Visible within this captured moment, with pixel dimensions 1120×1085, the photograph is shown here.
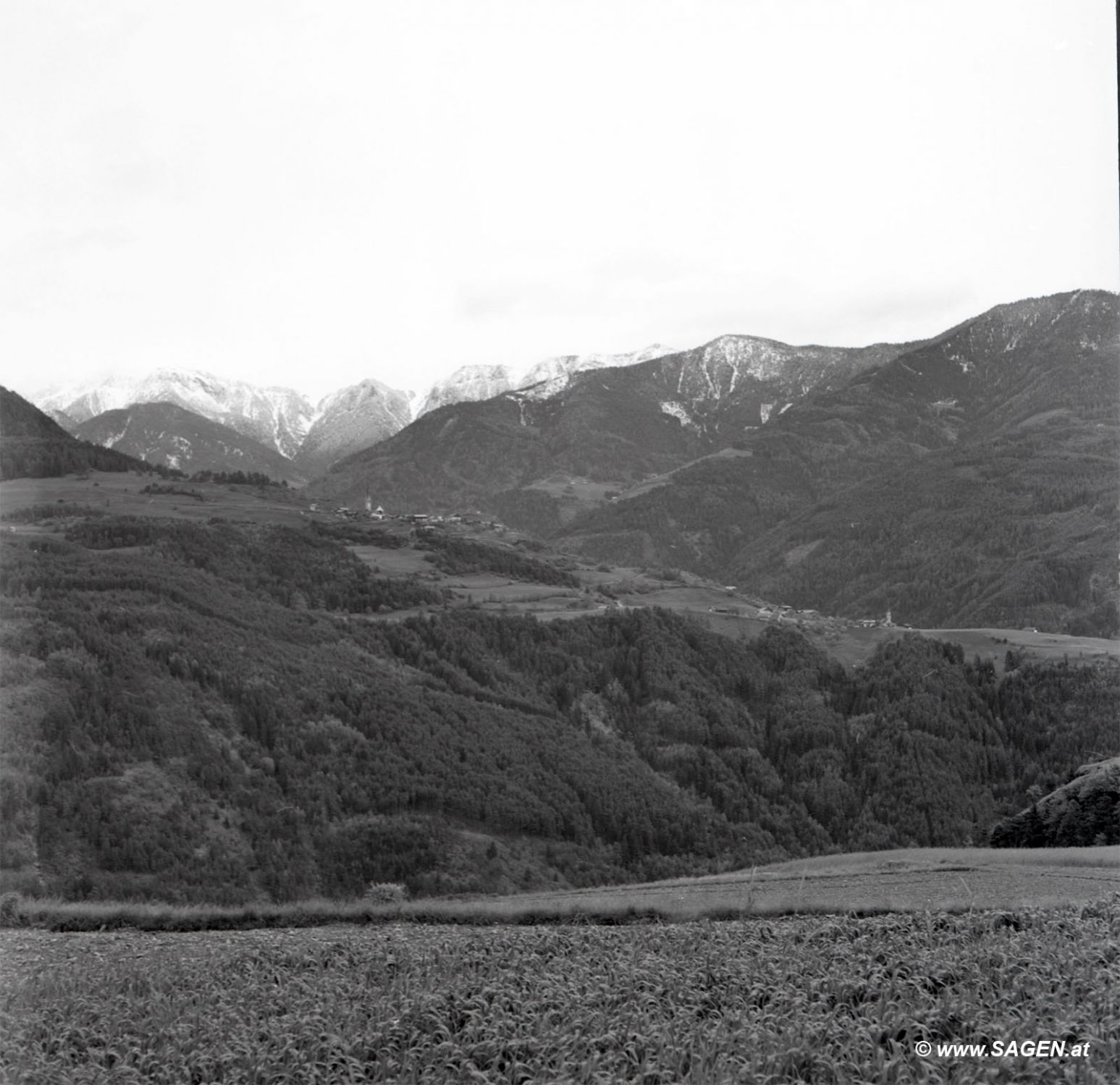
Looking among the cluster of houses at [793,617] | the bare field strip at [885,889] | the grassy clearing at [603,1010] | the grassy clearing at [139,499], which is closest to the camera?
the grassy clearing at [603,1010]

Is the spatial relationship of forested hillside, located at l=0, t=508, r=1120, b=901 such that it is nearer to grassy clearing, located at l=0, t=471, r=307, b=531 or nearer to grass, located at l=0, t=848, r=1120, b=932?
grassy clearing, located at l=0, t=471, r=307, b=531

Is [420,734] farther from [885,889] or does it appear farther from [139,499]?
[139,499]

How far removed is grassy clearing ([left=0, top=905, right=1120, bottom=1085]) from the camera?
27.4ft

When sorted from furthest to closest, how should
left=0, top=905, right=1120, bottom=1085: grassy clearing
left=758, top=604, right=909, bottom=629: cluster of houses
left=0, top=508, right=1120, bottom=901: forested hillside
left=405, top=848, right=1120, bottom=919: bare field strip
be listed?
left=758, top=604, right=909, bottom=629: cluster of houses < left=0, top=508, right=1120, bottom=901: forested hillside < left=405, top=848, right=1120, bottom=919: bare field strip < left=0, top=905, right=1120, bottom=1085: grassy clearing

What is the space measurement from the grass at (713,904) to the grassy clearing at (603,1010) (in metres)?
5.91

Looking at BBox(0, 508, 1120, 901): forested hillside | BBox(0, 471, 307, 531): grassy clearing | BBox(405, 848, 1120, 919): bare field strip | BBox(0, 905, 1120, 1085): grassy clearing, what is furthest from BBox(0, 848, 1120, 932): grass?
BBox(0, 471, 307, 531): grassy clearing

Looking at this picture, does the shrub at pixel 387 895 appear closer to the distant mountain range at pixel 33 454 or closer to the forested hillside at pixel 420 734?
the forested hillside at pixel 420 734

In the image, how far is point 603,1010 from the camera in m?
10.2

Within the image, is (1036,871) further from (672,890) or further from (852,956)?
(852,956)

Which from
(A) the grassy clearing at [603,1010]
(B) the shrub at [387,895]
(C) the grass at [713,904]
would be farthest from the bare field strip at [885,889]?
(A) the grassy clearing at [603,1010]

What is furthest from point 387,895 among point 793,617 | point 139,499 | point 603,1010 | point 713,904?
point 139,499

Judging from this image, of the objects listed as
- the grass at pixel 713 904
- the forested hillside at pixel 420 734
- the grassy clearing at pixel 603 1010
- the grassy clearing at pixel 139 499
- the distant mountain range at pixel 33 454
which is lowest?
the forested hillside at pixel 420 734

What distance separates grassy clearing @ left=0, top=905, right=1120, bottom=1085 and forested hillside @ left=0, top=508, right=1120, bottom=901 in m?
45.4

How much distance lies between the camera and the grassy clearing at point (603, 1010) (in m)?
8.34
